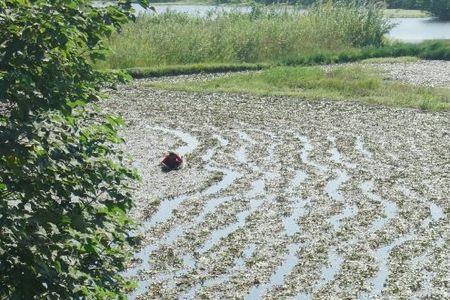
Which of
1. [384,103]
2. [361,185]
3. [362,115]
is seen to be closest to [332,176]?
[361,185]

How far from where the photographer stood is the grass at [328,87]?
2409cm

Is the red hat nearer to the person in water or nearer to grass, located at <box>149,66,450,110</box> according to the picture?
the person in water

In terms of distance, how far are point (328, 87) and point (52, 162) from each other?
826 inches

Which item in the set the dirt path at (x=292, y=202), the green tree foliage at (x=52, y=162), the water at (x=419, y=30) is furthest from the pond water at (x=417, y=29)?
the green tree foliage at (x=52, y=162)

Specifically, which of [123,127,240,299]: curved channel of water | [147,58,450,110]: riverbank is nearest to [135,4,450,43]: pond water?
[147,58,450,110]: riverbank

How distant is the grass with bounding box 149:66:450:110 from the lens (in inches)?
949

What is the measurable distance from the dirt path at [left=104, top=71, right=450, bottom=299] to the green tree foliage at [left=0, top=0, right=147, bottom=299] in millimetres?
3821

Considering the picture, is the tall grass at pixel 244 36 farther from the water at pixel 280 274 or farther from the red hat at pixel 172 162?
the water at pixel 280 274

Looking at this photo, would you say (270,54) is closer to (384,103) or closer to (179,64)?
(179,64)

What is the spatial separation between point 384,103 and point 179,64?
9934 mm

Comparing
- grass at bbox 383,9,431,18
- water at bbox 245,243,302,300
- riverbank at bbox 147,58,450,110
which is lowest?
grass at bbox 383,9,431,18

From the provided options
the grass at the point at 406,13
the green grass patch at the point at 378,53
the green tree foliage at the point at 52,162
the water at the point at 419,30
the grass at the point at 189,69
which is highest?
the green tree foliage at the point at 52,162

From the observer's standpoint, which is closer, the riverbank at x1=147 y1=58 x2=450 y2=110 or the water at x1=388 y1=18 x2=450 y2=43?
the riverbank at x1=147 y1=58 x2=450 y2=110

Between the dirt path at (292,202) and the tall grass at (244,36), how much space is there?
8.78m
